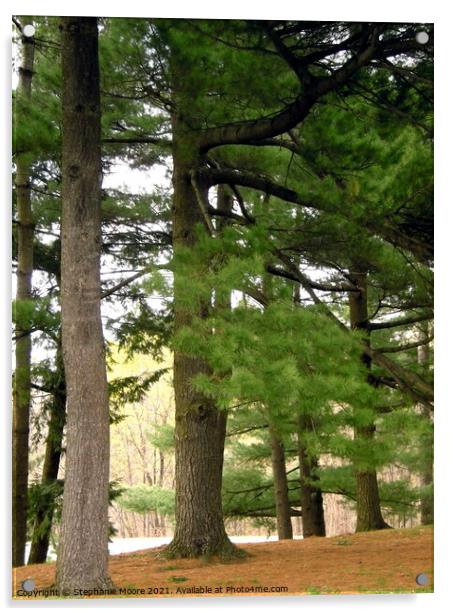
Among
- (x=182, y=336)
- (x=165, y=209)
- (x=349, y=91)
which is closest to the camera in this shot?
(x=182, y=336)

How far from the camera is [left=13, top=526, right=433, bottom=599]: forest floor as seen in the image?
3.56m

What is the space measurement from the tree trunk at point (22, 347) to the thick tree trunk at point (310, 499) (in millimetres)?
1349

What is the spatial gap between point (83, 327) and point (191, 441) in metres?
0.97

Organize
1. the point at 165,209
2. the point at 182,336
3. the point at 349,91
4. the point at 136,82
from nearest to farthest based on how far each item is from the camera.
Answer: the point at 182,336 < the point at 349,91 < the point at 136,82 < the point at 165,209

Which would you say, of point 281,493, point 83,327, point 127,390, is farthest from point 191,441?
point 83,327

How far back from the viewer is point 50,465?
372 cm

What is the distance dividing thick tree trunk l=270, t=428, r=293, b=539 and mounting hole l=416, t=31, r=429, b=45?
86.2 inches

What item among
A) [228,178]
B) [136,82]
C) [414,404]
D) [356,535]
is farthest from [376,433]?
[136,82]

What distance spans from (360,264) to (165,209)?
1.13 m

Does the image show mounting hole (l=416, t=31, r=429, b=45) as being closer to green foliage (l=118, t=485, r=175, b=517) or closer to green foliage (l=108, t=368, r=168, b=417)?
green foliage (l=108, t=368, r=168, b=417)

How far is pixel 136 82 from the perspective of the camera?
4.00 m

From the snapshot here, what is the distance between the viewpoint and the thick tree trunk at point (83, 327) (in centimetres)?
351

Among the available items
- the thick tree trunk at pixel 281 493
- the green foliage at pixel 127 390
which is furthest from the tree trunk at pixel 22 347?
the thick tree trunk at pixel 281 493

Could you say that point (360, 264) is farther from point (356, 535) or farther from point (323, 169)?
point (356, 535)
